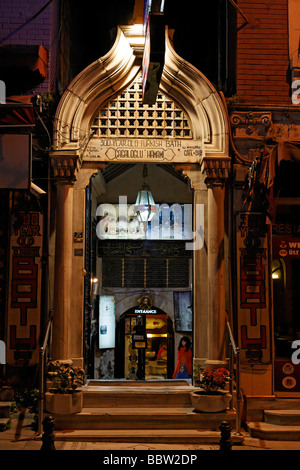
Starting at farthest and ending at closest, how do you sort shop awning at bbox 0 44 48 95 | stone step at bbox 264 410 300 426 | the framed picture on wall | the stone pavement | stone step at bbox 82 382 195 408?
the framed picture on wall < shop awning at bbox 0 44 48 95 < stone step at bbox 82 382 195 408 < stone step at bbox 264 410 300 426 < the stone pavement

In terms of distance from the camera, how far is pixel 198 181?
1168 cm

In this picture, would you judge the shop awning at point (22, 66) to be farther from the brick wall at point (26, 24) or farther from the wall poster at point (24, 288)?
the wall poster at point (24, 288)

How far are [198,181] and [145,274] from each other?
562 centimetres

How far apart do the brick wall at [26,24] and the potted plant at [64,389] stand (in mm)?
5831

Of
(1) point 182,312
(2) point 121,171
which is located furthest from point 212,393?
(2) point 121,171

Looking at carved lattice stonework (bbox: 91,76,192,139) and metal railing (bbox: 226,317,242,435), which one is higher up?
carved lattice stonework (bbox: 91,76,192,139)

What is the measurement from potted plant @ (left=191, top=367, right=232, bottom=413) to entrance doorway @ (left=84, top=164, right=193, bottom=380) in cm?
626

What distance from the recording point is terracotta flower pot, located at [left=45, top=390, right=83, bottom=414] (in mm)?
9703

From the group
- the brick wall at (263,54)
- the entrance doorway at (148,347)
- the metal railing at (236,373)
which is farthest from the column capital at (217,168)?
the entrance doorway at (148,347)

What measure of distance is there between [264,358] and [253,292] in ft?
4.31

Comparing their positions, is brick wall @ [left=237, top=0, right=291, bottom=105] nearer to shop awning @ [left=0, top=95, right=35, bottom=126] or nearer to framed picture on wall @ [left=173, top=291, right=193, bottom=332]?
shop awning @ [left=0, top=95, right=35, bottom=126]

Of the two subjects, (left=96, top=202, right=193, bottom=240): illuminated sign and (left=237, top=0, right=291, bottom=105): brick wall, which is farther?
(left=96, top=202, right=193, bottom=240): illuminated sign

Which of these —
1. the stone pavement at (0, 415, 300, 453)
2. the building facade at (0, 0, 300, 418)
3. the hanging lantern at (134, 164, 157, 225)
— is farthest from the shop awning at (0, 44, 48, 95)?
the stone pavement at (0, 415, 300, 453)

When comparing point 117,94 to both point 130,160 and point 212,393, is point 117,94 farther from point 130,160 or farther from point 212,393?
point 212,393
